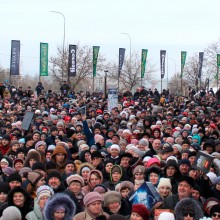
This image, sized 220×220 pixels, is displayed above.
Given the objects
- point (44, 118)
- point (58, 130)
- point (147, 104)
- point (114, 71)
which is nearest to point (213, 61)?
point (114, 71)

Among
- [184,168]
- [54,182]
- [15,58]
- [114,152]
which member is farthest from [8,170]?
[15,58]

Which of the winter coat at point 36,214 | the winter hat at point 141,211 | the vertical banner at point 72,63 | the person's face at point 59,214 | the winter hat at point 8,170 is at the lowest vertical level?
the winter coat at point 36,214

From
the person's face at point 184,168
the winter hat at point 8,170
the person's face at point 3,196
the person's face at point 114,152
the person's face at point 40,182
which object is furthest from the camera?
the person's face at point 114,152

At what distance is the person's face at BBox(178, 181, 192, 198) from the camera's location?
31.0 feet

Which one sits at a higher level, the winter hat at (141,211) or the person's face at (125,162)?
the winter hat at (141,211)

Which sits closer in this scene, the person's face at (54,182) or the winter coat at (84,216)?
the winter coat at (84,216)

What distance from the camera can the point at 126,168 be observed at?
12375mm

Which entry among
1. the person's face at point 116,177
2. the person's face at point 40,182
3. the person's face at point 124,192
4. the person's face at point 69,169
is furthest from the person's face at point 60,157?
the person's face at point 124,192

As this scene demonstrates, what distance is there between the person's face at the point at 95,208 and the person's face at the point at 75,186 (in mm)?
1284

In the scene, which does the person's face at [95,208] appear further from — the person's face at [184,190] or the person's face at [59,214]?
the person's face at [184,190]

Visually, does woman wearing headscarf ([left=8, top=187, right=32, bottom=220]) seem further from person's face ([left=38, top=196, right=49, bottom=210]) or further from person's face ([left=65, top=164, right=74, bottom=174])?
person's face ([left=65, top=164, right=74, bottom=174])

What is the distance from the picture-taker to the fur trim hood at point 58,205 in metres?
8.26

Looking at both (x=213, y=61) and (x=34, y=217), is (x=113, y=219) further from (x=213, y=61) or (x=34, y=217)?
(x=213, y=61)

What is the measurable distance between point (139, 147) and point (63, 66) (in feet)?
174
